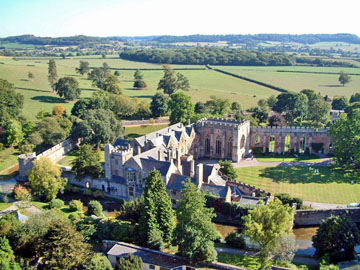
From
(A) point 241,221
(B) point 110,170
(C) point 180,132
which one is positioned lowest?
(A) point 241,221

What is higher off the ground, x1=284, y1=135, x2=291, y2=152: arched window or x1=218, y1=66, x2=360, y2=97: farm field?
x1=218, y1=66, x2=360, y2=97: farm field

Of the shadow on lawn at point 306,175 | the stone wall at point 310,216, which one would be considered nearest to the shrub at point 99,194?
the shadow on lawn at point 306,175

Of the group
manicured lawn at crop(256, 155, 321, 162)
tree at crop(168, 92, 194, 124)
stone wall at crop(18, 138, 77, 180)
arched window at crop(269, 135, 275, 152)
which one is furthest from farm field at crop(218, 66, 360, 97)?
stone wall at crop(18, 138, 77, 180)

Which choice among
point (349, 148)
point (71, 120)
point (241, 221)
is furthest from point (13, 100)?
point (349, 148)

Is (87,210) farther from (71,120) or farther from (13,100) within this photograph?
(13,100)

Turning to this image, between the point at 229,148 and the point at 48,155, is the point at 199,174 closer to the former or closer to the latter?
the point at 229,148

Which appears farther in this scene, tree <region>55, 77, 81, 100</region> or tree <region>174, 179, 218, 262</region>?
tree <region>55, 77, 81, 100</region>

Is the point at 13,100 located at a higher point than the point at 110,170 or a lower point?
higher

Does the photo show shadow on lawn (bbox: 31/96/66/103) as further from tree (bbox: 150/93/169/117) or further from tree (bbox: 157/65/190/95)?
tree (bbox: 157/65/190/95)
